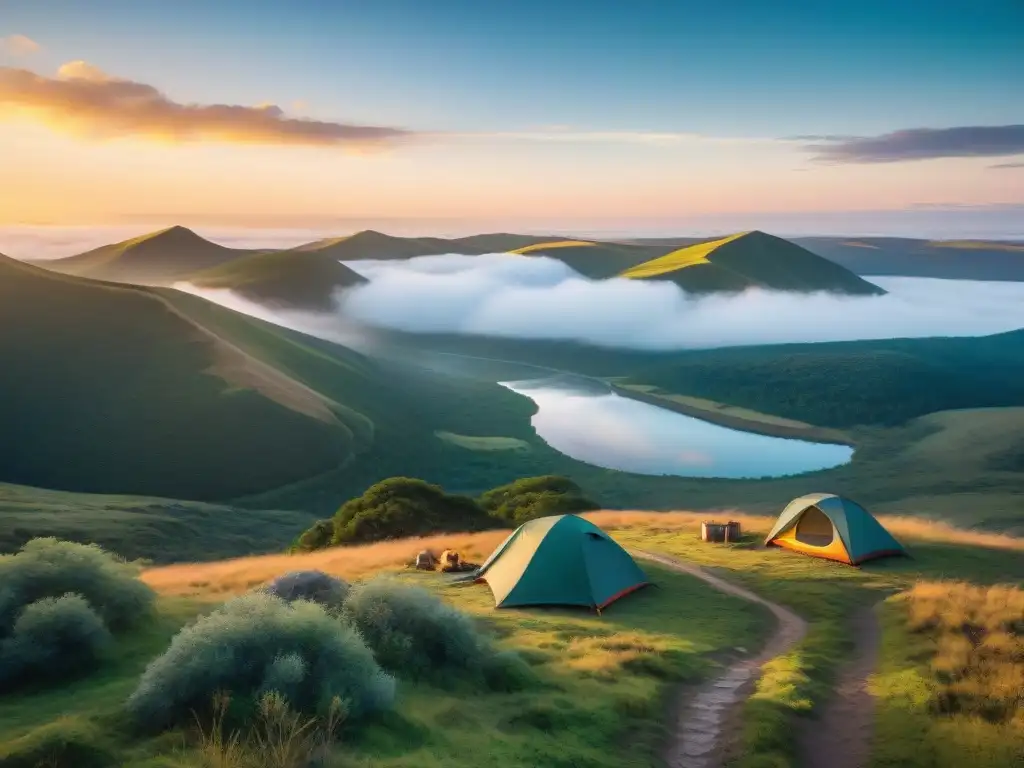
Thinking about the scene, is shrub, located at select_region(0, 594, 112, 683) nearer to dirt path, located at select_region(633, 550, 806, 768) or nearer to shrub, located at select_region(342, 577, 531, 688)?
shrub, located at select_region(342, 577, 531, 688)

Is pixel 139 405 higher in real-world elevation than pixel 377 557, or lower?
lower

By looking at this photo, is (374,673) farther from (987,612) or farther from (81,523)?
(81,523)

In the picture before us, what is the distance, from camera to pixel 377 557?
108 ft

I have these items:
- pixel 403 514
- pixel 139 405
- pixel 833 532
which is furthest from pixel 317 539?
pixel 139 405

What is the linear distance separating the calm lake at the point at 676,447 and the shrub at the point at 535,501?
67.5 m

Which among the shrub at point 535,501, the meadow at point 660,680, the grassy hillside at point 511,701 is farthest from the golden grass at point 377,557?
the shrub at point 535,501

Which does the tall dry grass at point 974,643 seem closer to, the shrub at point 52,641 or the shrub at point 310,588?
the shrub at point 310,588

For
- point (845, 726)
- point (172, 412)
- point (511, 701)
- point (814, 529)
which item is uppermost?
point (511, 701)

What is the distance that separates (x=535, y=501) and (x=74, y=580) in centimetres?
4517

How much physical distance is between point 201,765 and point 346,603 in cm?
623

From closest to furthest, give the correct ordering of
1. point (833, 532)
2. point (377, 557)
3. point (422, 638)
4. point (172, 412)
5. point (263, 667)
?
1. point (263, 667)
2. point (422, 638)
3. point (833, 532)
4. point (377, 557)
5. point (172, 412)

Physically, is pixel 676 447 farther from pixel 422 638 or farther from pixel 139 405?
pixel 422 638

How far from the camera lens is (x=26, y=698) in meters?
13.0

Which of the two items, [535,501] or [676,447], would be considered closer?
[535,501]
